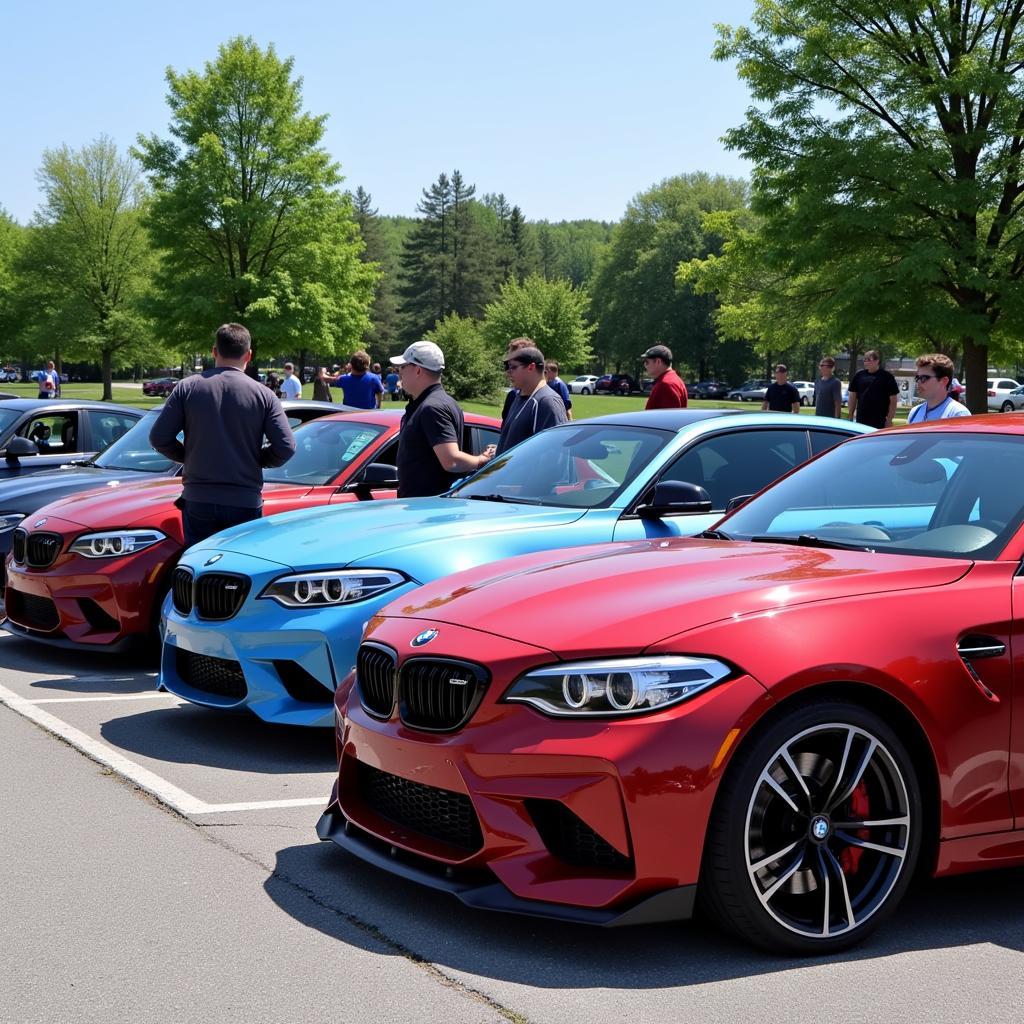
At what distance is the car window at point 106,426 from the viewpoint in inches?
487

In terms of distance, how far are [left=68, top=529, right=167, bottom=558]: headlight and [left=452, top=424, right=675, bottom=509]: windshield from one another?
6.64ft

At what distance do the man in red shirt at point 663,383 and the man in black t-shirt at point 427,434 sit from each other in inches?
136

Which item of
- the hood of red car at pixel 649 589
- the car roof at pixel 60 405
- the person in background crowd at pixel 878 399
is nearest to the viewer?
the hood of red car at pixel 649 589

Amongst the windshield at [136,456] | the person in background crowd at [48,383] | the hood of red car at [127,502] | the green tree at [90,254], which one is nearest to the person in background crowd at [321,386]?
the person in background crowd at [48,383]

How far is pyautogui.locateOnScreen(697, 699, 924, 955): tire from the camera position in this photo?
3.45 metres

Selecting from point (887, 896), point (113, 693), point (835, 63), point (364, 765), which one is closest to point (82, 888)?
point (364, 765)

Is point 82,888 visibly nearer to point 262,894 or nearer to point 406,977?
point 262,894

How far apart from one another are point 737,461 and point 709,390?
91.5 m

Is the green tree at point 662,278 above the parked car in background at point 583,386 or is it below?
above

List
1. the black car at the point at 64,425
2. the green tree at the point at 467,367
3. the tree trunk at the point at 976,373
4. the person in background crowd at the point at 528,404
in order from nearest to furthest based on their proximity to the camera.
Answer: the person in background crowd at the point at 528,404, the black car at the point at 64,425, the tree trunk at the point at 976,373, the green tree at the point at 467,367

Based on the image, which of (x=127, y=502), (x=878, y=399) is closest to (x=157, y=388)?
(x=878, y=399)

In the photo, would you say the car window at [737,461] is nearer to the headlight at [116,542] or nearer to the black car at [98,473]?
the headlight at [116,542]

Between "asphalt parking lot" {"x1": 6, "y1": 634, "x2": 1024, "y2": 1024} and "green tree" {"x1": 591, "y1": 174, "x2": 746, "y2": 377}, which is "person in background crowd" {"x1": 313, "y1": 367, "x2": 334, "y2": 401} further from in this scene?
"green tree" {"x1": 591, "y1": 174, "x2": 746, "y2": 377}

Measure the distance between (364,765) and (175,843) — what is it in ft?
2.99
